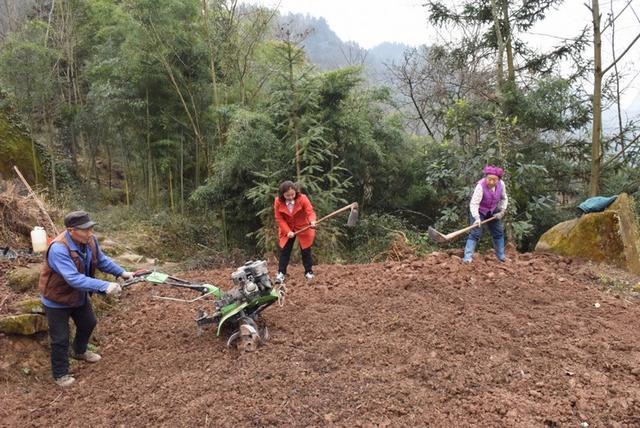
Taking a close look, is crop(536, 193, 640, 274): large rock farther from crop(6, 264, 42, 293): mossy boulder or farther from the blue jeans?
crop(6, 264, 42, 293): mossy boulder

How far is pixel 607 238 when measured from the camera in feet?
20.3

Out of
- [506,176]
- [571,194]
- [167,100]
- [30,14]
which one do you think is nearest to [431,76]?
[571,194]

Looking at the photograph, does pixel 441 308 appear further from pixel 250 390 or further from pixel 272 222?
pixel 272 222

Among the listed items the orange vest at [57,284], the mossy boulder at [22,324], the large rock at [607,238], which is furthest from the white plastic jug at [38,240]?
the large rock at [607,238]

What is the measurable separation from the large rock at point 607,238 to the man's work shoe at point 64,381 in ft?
19.4

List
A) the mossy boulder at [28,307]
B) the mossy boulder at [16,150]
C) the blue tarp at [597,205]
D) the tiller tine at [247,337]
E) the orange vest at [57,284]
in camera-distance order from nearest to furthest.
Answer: the orange vest at [57,284], the tiller tine at [247,337], the mossy boulder at [28,307], the blue tarp at [597,205], the mossy boulder at [16,150]

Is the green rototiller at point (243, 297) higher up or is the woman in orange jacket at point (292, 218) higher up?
the woman in orange jacket at point (292, 218)

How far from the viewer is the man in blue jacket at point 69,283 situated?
3.52m

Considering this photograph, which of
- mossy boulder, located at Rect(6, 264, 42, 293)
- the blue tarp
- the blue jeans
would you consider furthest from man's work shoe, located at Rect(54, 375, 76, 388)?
the blue tarp

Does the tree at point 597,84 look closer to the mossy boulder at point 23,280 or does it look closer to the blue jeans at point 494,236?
the blue jeans at point 494,236

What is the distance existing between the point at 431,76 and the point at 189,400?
12.2 m

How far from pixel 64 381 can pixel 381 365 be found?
8.03 feet

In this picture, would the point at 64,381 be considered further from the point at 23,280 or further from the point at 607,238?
the point at 607,238

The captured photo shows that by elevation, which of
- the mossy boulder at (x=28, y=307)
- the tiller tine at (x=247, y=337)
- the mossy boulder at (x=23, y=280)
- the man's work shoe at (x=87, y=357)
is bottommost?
the man's work shoe at (x=87, y=357)
